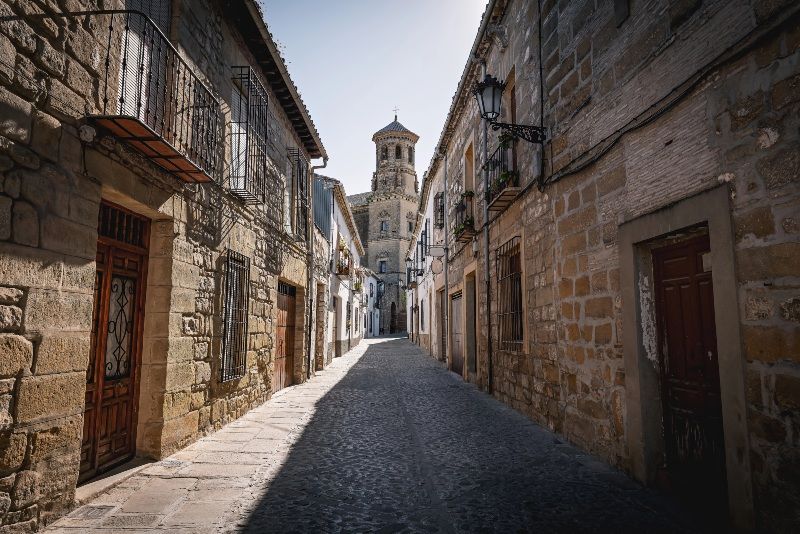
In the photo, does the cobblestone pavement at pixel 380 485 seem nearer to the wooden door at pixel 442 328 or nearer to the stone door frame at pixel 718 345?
the stone door frame at pixel 718 345

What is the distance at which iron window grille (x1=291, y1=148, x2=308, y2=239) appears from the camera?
31.6ft

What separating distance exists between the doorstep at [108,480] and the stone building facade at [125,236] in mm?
100

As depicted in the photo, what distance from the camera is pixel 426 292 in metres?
19.1

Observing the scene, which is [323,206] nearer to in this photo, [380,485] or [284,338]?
[284,338]

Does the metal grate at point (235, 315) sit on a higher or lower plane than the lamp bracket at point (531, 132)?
lower

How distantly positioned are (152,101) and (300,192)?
558 cm

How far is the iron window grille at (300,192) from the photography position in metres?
9.63

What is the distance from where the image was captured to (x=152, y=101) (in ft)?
14.8

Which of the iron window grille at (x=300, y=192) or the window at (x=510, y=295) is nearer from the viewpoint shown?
the window at (x=510, y=295)

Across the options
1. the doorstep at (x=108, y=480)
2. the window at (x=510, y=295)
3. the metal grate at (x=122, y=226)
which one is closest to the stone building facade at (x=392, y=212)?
the window at (x=510, y=295)

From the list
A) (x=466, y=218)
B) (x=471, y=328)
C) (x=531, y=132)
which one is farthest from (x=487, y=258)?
(x=531, y=132)

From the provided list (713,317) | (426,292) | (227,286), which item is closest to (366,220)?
(426,292)

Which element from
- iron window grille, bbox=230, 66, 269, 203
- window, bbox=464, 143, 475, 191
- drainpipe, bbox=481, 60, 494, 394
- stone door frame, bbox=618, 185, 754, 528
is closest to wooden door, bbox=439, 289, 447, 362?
window, bbox=464, 143, 475, 191

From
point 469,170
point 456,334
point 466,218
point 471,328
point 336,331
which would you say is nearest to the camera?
point 466,218
